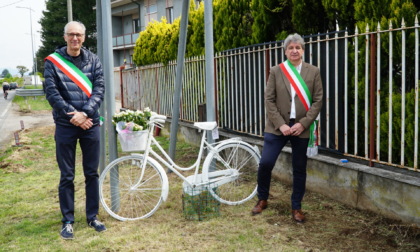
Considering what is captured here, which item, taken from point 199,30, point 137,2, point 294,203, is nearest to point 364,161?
point 294,203

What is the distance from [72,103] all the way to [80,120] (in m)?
0.24

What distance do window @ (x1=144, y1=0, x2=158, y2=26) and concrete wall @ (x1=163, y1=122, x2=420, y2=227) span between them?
2690 centimetres

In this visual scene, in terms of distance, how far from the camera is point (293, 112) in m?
4.59

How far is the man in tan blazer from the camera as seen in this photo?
14.8ft

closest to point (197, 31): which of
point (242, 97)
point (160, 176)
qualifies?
point (242, 97)

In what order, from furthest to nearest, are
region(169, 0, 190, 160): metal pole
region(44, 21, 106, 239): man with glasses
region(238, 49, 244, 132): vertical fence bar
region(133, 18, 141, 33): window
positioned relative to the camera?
region(133, 18, 141, 33): window
region(238, 49, 244, 132): vertical fence bar
region(169, 0, 190, 160): metal pole
region(44, 21, 106, 239): man with glasses

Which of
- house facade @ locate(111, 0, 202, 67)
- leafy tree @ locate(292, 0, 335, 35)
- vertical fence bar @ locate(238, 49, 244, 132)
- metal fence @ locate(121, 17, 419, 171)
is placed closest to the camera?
metal fence @ locate(121, 17, 419, 171)

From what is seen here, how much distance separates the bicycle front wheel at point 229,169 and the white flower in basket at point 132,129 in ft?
2.90

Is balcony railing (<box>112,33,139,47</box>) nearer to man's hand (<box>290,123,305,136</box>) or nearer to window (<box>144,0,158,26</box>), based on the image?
window (<box>144,0,158,26</box>)

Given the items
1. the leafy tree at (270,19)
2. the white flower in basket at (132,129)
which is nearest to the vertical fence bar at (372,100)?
the leafy tree at (270,19)

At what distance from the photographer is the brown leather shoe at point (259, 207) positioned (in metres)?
5.01

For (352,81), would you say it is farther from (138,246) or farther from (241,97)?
(138,246)

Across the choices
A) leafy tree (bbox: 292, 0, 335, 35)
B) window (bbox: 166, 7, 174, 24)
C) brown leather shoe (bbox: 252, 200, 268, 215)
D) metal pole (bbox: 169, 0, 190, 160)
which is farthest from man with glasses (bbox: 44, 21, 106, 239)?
window (bbox: 166, 7, 174, 24)

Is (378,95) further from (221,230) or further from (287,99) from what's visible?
(221,230)
